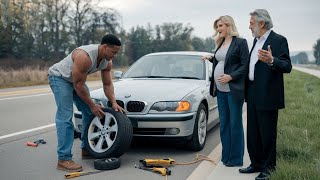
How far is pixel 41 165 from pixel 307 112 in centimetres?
605

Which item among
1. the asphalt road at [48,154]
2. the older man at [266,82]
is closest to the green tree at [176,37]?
the asphalt road at [48,154]

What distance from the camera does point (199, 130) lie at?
614 cm

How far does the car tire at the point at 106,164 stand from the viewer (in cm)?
512

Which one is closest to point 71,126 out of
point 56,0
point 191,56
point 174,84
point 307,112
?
point 174,84

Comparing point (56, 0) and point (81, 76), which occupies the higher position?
point (56, 0)

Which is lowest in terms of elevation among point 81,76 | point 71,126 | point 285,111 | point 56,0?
point 285,111

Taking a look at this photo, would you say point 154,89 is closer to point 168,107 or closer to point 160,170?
point 168,107

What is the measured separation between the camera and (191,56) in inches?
302

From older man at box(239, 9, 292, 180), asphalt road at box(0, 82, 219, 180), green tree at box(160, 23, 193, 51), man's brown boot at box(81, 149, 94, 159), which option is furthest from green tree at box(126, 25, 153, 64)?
older man at box(239, 9, 292, 180)

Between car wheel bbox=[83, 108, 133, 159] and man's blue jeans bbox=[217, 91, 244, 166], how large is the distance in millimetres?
1220

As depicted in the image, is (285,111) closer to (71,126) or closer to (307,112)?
(307,112)

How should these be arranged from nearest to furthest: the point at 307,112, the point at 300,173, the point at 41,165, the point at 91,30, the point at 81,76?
1. the point at 300,173
2. the point at 81,76
3. the point at 41,165
4. the point at 307,112
5. the point at 91,30

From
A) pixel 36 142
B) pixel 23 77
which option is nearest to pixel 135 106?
pixel 36 142

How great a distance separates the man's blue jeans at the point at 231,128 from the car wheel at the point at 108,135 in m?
1.22
